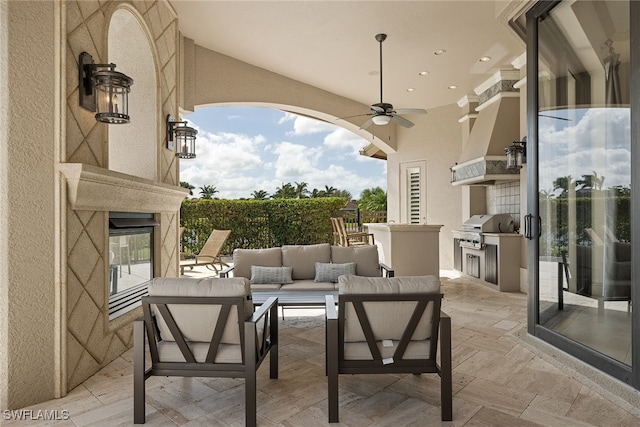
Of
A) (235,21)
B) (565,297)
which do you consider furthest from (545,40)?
(235,21)

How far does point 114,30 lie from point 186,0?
3.89 ft

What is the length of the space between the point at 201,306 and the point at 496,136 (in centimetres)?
562

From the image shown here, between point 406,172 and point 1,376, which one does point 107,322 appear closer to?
point 1,376

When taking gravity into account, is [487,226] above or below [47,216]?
below

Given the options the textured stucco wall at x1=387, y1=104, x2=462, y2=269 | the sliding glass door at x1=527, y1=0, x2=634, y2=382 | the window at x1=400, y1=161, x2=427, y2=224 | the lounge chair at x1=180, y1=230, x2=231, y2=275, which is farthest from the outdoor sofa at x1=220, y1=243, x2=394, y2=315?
the window at x1=400, y1=161, x2=427, y2=224

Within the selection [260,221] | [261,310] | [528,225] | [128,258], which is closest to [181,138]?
[128,258]

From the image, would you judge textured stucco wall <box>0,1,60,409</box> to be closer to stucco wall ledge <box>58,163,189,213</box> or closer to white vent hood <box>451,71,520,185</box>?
stucco wall ledge <box>58,163,189,213</box>

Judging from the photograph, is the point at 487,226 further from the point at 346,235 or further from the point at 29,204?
the point at 29,204

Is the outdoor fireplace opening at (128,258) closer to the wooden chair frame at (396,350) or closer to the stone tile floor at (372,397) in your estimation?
the stone tile floor at (372,397)

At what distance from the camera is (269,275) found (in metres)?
4.43

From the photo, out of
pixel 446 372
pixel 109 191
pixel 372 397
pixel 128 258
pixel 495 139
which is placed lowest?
pixel 372 397

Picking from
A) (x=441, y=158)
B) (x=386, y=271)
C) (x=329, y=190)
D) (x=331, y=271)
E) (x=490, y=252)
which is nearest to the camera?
(x=386, y=271)

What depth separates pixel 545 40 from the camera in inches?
138

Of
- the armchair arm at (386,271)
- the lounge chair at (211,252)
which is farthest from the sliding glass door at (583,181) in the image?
the lounge chair at (211,252)
